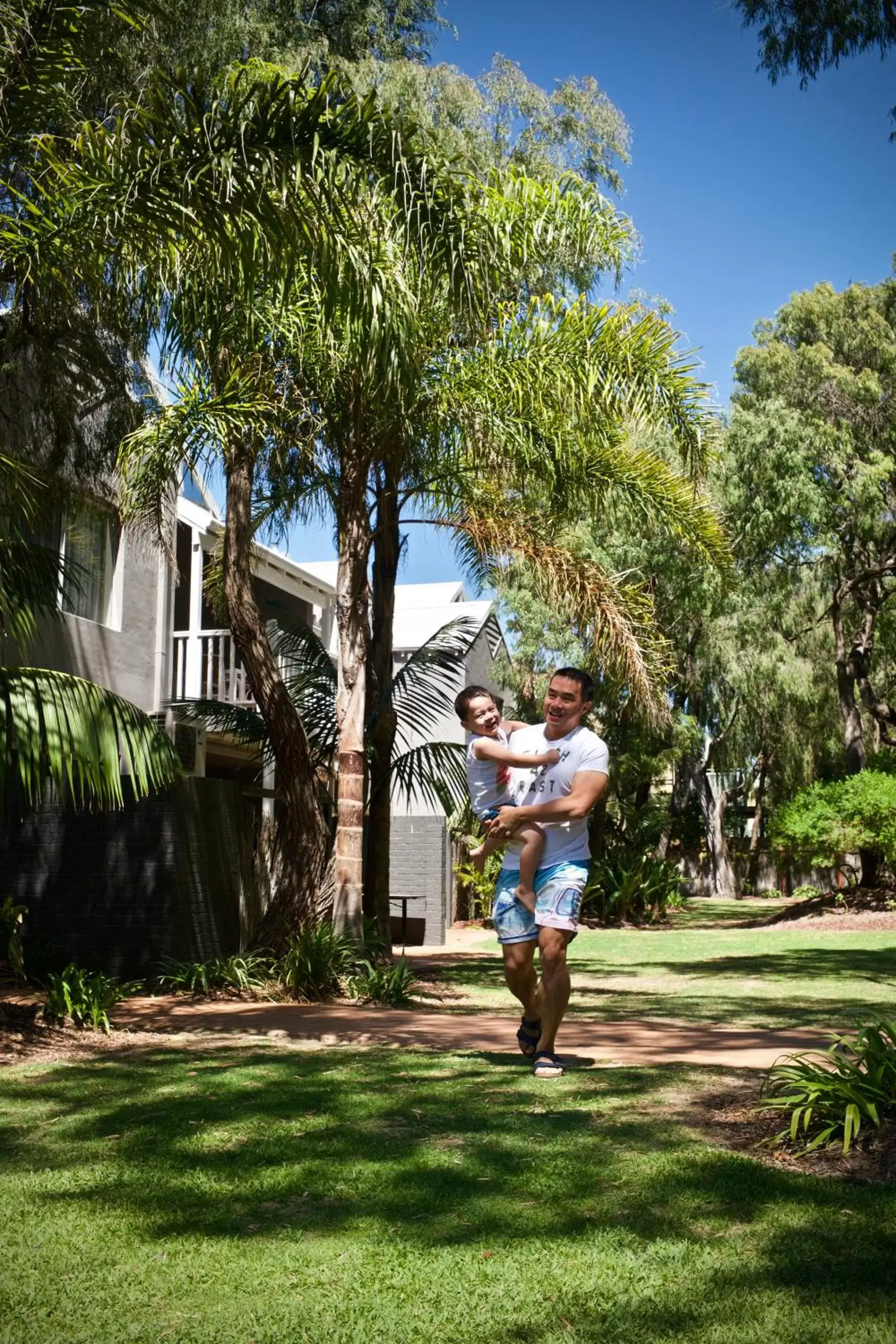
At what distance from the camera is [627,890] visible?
23797 mm

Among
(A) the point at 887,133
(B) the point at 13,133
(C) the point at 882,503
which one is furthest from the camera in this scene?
(C) the point at 882,503

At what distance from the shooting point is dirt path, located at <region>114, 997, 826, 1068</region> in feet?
24.2

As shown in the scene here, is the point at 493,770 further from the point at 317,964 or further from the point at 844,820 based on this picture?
the point at 844,820

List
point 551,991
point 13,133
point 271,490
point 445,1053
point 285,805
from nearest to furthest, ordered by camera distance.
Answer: point 551,991, point 445,1053, point 13,133, point 285,805, point 271,490

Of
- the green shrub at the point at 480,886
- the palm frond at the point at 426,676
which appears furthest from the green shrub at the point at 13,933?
the green shrub at the point at 480,886

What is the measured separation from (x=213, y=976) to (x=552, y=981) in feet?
18.6

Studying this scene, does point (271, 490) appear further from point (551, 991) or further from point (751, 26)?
point (551, 991)

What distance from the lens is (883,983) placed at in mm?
12508

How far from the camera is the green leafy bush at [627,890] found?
23.9 metres

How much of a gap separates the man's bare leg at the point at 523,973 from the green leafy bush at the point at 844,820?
16337 mm

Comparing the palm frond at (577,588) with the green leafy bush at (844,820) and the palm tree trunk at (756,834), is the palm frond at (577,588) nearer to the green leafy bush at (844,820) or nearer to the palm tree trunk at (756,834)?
the green leafy bush at (844,820)

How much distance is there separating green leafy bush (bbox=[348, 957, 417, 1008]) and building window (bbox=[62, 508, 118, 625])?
5.74 meters

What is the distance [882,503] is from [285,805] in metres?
14.9

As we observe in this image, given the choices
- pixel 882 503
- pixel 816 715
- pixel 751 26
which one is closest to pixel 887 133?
pixel 751 26
